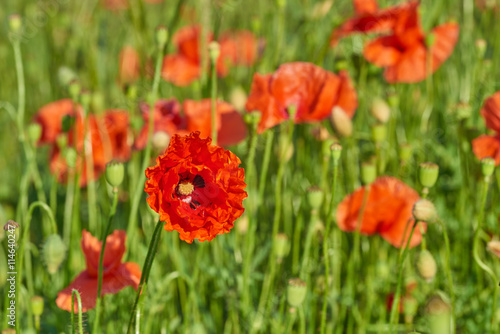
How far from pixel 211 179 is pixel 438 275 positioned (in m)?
0.81

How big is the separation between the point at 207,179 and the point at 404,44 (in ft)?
3.06

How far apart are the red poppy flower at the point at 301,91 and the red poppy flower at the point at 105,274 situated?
1.47ft

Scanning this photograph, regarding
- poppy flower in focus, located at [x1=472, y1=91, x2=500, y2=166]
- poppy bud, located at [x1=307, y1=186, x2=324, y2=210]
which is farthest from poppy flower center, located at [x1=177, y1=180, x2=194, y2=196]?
poppy flower in focus, located at [x1=472, y1=91, x2=500, y2=166]

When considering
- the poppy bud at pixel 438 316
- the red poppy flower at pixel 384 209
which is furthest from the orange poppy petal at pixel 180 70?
the poppy bud at pixel 438 316

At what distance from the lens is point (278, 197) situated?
119 cm

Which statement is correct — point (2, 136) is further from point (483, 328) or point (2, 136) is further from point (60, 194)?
point (483, 328)

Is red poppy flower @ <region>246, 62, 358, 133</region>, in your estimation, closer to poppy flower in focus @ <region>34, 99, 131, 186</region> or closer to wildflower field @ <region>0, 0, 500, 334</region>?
wildflower field @ <region>0, 0, 500, 334</region>

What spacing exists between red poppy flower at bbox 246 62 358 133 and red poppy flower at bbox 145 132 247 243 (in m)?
0.46

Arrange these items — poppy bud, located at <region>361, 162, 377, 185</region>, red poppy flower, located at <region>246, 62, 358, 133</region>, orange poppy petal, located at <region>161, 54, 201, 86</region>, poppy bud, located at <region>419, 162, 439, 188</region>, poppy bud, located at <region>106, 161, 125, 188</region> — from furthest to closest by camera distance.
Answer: orange poppy petal, located at <region>161, 54, 201, 86</region>
red poppy flower, located at <region>246, 62, 358, 133</region>
poppy bud, located at <region>361, 162, 377, 185</region>
poppy bud, located at <region>419, 162, 439, 188</region>
poppy bud, located at <region>106, 161, 125, 188</region>

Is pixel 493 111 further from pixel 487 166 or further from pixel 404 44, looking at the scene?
pixel 404 44

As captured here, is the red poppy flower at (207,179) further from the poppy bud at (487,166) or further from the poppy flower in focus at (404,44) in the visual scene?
the poppy flower in focus at (404,44)

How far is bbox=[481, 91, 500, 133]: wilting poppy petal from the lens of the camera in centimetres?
→ 120

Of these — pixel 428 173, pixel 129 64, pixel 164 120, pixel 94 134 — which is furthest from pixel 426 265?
pixel 129 64

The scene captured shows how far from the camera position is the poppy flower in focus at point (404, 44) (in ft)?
4.98
